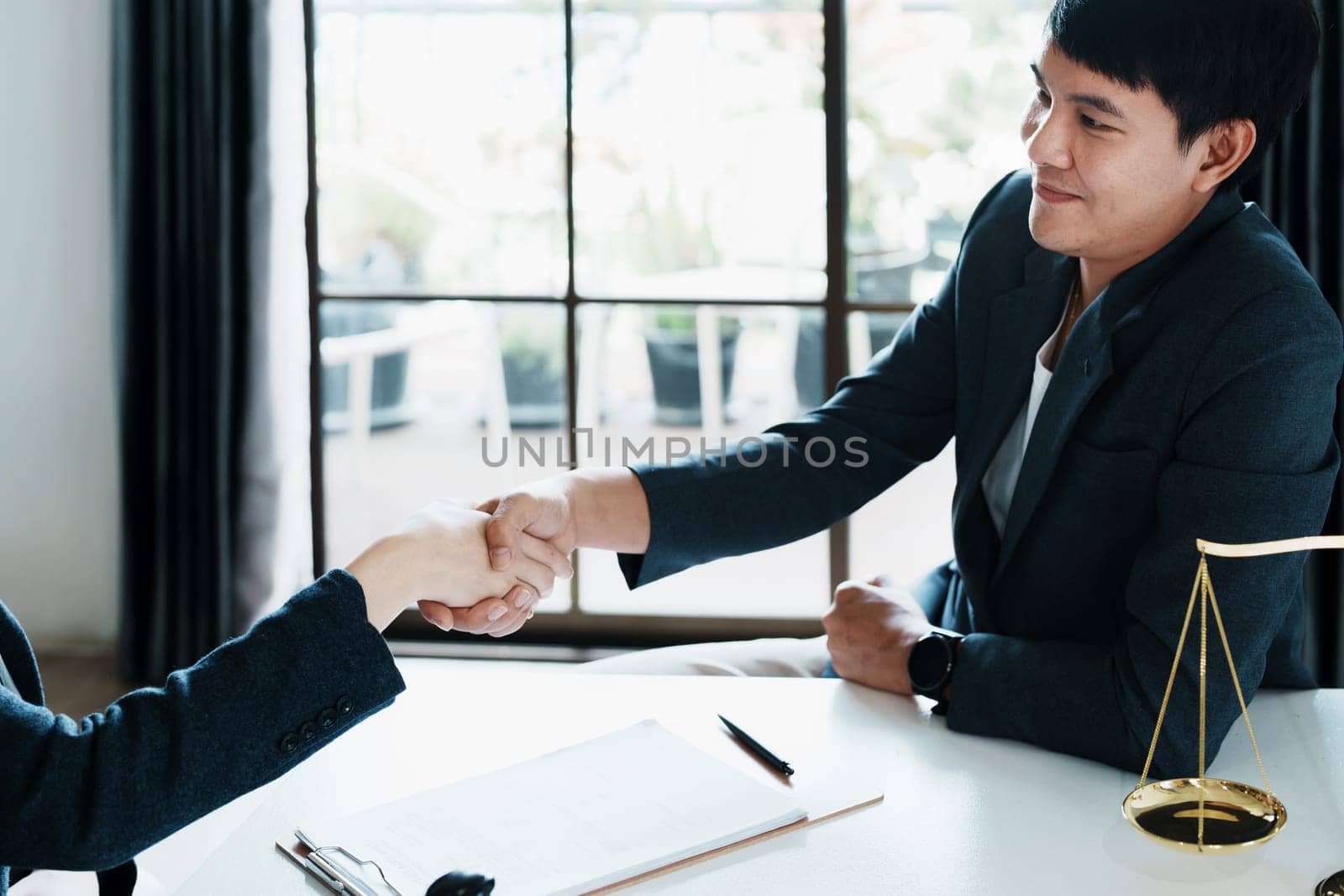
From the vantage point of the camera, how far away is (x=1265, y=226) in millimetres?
1454

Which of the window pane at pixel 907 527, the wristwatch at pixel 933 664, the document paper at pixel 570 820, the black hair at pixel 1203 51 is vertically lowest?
the window pane at pixel 907 527

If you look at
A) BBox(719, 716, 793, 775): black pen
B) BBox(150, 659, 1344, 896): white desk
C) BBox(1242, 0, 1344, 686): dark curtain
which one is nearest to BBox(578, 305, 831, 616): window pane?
BBox(1242, 0, 1344, 686): dark curtain

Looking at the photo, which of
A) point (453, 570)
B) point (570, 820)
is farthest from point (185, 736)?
point (453, 570)

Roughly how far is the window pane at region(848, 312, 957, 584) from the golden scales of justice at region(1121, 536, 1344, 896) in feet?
6.82

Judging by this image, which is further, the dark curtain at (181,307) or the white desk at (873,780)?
the dark curtain at (181,307)

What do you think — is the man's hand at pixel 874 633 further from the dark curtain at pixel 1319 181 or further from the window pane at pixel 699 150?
the window pane at pixel 699 150

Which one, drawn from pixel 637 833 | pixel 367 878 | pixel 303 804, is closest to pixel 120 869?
pixel 303 804

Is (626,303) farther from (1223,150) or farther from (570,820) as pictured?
(570,820)

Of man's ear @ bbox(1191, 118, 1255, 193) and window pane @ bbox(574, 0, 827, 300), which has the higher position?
window pane @ bbox(574, 0, 827, 300)

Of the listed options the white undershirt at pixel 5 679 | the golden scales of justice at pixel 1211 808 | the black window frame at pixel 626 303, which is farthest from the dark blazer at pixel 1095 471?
the black window frame at pixel 626 303

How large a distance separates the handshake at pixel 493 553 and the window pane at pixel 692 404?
1.67 m

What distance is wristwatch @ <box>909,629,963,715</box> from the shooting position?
1.37 m

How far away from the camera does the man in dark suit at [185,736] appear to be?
39.3 inches

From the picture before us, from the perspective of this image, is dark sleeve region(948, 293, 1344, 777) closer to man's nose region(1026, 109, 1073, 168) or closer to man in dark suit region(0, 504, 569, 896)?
man's nose region(1026, 109, 1073, 168)
